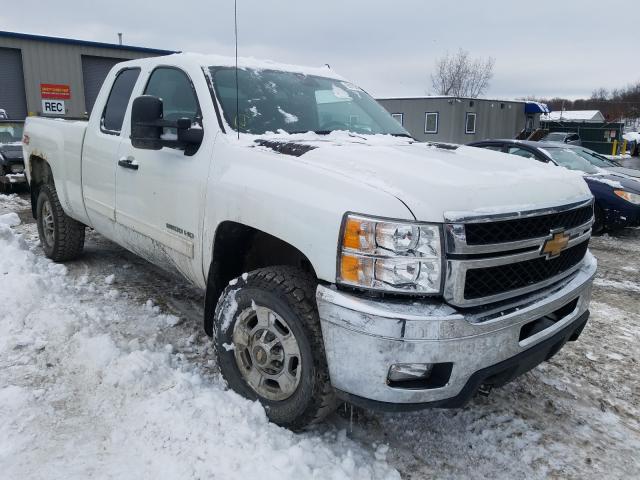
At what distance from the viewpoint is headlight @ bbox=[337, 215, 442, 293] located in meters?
2.14

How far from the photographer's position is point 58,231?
17.3 ft

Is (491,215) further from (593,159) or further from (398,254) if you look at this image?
(593,159)

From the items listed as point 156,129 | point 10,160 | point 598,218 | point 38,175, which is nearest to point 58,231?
point 38,175

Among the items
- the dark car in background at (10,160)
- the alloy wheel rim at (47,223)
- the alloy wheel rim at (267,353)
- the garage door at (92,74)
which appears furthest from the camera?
the garage door at (92,74)

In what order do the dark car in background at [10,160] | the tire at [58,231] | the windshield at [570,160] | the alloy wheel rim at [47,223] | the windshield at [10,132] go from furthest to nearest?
the windshield at [10,132] < the dark car in background at [10,160] < the windshield at [570,160] < the alloy wheel rim at [47,223] < the tire at [58,231]

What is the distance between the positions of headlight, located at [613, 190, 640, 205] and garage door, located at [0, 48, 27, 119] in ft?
66.5

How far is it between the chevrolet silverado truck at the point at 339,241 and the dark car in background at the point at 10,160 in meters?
7.63

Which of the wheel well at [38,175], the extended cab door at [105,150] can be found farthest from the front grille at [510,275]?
the wheel well at [38,175]

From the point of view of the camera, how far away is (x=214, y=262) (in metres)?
3.01

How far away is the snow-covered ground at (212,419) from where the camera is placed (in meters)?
2.42

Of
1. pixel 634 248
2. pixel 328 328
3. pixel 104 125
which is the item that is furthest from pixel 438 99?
pixel 328 328

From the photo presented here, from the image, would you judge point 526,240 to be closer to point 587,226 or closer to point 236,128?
point 587,226

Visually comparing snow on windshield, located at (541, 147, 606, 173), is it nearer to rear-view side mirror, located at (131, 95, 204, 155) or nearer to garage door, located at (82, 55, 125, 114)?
rear-view side mirror, located at (131, 95, 204, 155)

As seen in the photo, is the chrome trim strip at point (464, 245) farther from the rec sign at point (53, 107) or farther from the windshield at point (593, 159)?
the rec sign at point (53, 107)
